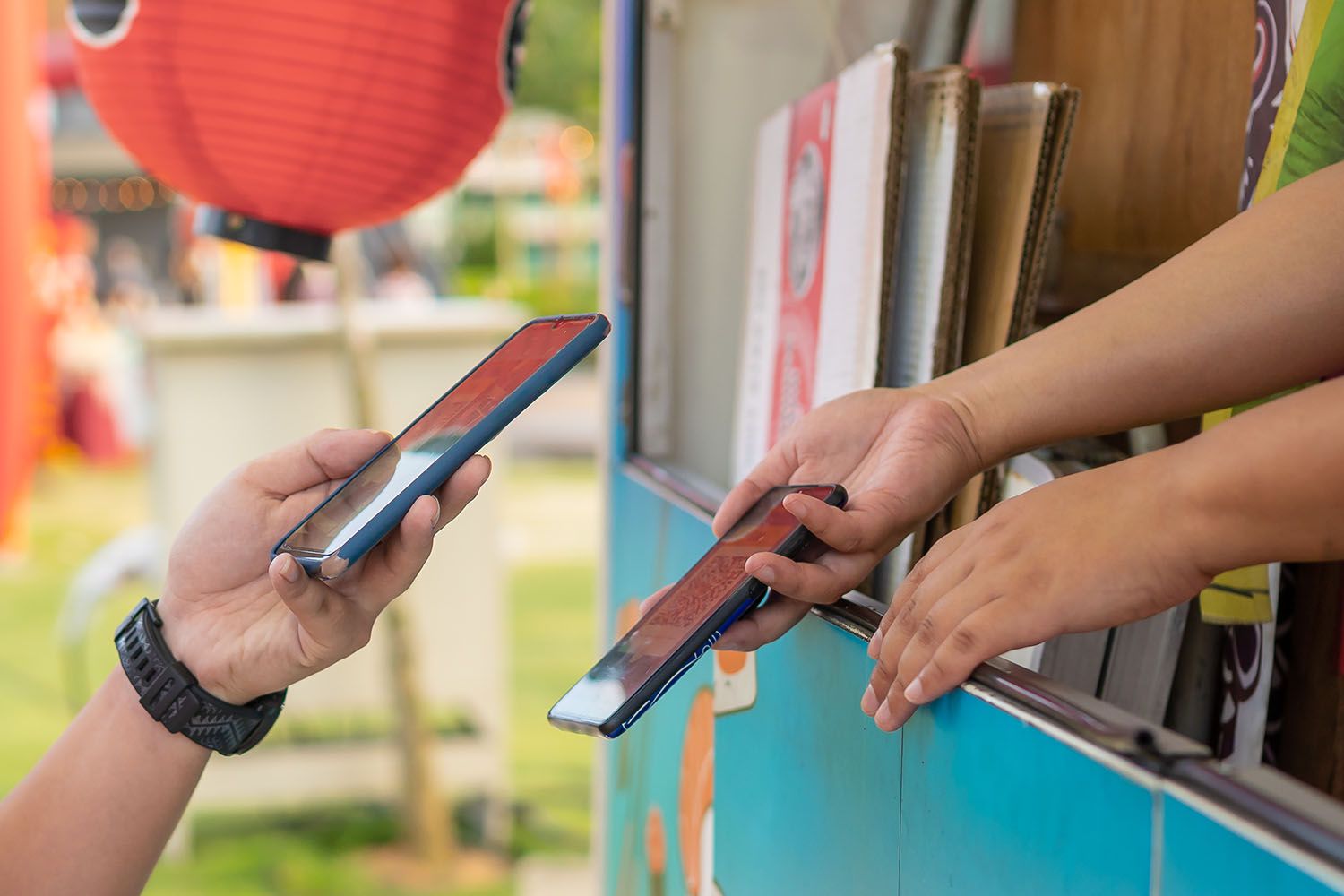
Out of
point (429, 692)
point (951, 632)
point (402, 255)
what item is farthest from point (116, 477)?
point (951, 632)

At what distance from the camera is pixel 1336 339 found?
2.13 feet

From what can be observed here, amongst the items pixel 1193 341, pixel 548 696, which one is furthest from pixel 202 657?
pixel 548 696

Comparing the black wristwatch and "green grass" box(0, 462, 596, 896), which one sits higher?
the black wristwatch

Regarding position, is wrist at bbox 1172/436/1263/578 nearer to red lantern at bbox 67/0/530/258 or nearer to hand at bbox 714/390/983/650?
hand at bbox 714/390/983/650

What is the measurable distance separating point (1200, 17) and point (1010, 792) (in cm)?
77

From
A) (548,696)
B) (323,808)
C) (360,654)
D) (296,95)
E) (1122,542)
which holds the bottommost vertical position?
(548,696)

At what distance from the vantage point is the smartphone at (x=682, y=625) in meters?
0.70

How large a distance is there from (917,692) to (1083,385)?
21cm

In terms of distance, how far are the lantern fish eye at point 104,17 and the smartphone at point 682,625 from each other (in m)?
0.88

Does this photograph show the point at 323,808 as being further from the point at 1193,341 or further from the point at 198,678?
the point at 1193,341

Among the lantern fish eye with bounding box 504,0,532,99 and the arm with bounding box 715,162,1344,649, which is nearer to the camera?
the arm with bounding box 715,162,1344,649

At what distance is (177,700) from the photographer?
3.08 feet

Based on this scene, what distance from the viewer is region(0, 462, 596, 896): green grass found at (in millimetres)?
3004

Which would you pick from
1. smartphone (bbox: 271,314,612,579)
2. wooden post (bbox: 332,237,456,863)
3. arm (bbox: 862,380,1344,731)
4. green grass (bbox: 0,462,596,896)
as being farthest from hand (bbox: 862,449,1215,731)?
green grass (bbox: 0,462,596,896)
